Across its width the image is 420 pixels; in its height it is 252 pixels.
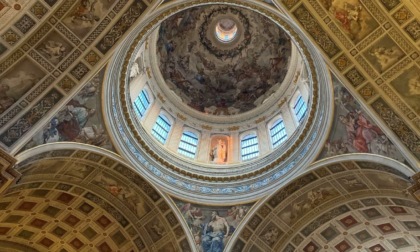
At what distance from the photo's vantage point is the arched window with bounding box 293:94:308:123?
76.9 ft

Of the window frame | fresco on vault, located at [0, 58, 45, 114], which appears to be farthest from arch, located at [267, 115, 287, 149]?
fresco on vault, located at [0, 58, 45, 114]

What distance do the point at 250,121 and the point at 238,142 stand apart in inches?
74.7

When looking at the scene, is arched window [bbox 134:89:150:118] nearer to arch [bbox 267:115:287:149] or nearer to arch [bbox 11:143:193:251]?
arch [bbox 11:143:193:251]

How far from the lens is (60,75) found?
635 inches

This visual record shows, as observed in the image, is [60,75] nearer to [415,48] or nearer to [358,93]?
[358,93]

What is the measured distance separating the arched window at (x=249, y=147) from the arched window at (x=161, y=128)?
14.7 feet

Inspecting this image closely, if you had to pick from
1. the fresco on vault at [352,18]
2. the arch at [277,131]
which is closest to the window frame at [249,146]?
the arch at [277,131]

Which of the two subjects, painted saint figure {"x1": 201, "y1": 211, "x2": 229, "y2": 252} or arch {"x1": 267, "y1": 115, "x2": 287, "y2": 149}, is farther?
arch {"x1": 267, "y1": 115, "x2": 287, "y2": 149}

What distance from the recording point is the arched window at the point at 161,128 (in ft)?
80.3

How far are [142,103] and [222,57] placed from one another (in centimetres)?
916

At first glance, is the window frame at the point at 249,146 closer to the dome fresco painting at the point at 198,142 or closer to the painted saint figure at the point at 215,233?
the dome fresco painting at the point at 198,142

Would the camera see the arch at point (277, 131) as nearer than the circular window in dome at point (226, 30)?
Yes

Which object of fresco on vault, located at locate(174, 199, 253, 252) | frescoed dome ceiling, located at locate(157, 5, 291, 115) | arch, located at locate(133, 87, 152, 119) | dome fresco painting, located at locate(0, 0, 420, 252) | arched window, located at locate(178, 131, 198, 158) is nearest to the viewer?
dome fresco painting, located at locate(0, 0, 420, 252)

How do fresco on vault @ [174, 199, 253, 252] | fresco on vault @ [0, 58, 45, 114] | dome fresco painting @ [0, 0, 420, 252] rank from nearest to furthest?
dome fresco painting @ [0, 0, 420, 252] < fresco on vault @ [0, 58, 45, 114] < fresco on vault @ [174, 199, 253, 252]
